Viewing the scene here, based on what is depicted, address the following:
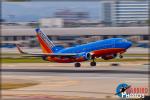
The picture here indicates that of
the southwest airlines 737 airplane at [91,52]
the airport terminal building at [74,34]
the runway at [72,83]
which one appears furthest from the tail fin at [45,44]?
the airport terminal building at [74,34]

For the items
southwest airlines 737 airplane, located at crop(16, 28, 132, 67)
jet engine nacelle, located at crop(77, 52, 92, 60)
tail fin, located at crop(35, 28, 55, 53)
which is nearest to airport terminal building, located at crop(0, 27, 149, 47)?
tail fin, located at crop(35, 28, 55, 53)

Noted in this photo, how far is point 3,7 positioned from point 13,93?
163 metres

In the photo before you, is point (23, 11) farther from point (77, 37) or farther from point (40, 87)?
point (40, 87)

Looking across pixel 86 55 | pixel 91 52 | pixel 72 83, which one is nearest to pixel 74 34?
pixel 91 52

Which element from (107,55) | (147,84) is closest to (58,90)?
(147,84)

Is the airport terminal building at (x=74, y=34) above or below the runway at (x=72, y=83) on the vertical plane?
below

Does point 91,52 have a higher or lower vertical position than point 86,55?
higher

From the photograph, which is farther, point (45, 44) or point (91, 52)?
point (45, 44)

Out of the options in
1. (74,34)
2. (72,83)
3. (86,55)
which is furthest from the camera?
(74,34)

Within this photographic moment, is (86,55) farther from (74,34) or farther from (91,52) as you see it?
(74,34)

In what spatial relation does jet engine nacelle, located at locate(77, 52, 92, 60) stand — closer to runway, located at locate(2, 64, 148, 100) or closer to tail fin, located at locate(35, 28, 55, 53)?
tail fin, located at locate(35, 28, 55, 53)

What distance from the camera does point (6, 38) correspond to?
129 metres

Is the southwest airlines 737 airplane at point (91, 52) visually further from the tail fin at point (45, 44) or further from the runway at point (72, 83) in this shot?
the runway at point (72, 83)

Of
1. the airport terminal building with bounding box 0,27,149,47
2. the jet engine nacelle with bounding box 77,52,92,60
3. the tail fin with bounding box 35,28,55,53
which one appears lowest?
the airport terminal building with bounding box 0,27,149,47
